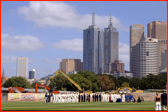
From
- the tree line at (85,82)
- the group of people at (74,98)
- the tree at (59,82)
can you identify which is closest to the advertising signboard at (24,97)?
the group of people at (74,98)

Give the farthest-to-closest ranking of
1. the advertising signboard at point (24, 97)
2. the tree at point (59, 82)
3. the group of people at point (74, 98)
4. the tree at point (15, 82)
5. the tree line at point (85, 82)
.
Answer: the tree at point (15, 82) < the tree at point (59, 82) < the tree line at point (85, 82) < the advertising signboard at point (24, 97) < the group of people at point (74, 98)

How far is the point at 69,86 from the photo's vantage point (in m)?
132

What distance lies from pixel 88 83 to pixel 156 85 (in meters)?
45.6

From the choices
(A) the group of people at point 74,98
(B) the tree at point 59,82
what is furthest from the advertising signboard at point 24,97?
(B) the tree at point 59,82

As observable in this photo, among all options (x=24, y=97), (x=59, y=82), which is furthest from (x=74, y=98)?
(x=59, y=82)

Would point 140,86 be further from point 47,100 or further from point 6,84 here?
point 47,100

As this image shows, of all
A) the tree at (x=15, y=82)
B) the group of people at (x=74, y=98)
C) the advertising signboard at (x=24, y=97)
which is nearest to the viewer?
the group of people at (x=74, y=98)

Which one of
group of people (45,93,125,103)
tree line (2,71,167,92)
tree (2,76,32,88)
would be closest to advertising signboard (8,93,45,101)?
group of people (45,93,125,103)

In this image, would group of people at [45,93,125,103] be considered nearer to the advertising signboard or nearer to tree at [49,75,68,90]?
the advertising signboard

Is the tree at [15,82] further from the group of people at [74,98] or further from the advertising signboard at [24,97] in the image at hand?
the group of people at [74,98]

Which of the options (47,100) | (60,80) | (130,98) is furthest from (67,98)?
(60,80)

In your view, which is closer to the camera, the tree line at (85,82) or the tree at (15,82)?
→ the tree line at (85,82)

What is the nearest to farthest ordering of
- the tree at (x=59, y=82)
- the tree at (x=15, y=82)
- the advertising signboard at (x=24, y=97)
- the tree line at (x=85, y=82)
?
the advertising signboard at (x=24, y=97)
the tree line at (x=85, y=82)
the tree at (x=59, y=82)
the tree at (x=15, y=82)

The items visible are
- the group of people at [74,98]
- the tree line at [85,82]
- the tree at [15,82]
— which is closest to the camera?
the group of people at [74,98]
